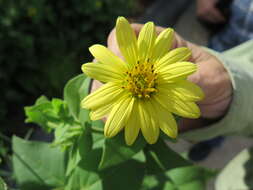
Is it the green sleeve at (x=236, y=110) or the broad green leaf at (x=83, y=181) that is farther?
the green sleeve at (x=236, y=110)

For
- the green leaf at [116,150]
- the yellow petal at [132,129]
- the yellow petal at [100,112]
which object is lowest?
the green leaf at [116,150]

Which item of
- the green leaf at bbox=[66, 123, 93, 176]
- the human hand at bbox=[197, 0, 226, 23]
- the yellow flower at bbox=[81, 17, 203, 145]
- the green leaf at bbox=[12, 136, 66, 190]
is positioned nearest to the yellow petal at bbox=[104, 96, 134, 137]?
the yellow flower at bbox=[81, 17, 203, 145]

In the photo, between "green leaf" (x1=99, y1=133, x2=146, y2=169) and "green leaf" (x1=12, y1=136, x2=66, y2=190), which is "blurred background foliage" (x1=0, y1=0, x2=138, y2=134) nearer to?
"green leaf" (x1=12, y1=136, x2=66, y2=190)

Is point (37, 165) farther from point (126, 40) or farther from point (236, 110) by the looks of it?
point (236, 110)

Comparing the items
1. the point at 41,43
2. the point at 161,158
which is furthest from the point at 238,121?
the point at 41,43

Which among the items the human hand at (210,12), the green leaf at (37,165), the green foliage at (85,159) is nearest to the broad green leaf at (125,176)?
the green foliage at (85,159)

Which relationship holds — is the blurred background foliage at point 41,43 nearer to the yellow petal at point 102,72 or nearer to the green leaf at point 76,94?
the green leaf at point 76,94

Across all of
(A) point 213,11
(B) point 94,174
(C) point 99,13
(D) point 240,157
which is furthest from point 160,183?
(C) point 99,13
